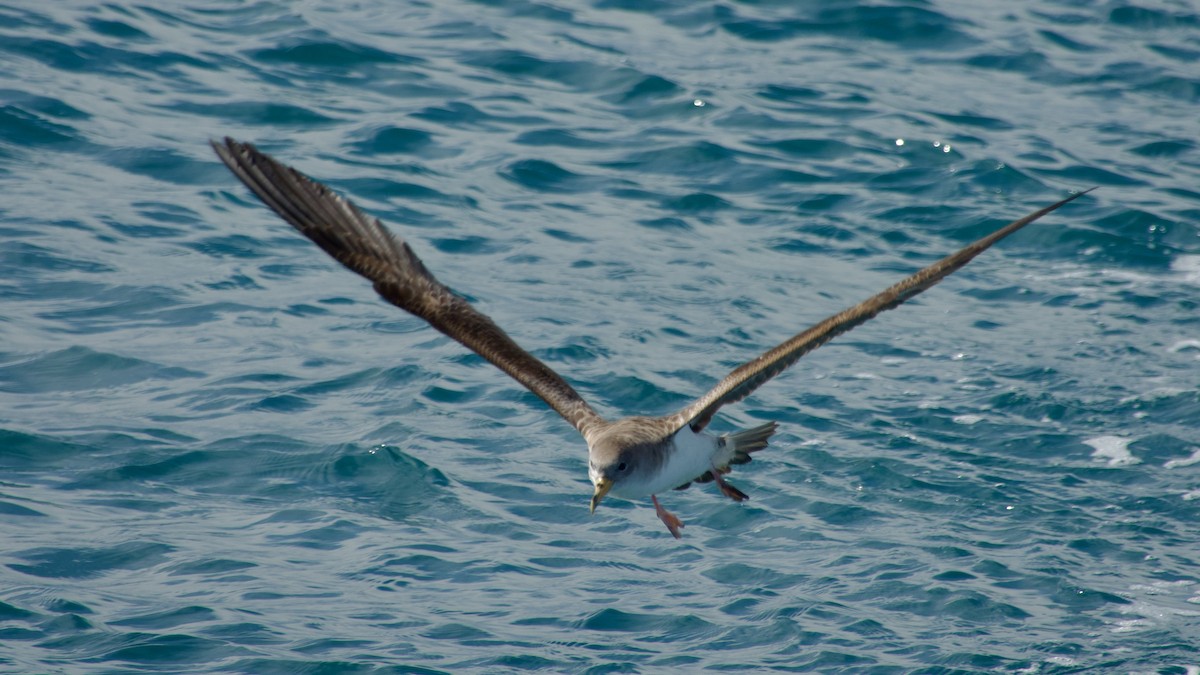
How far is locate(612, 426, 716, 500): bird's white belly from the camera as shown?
834cm

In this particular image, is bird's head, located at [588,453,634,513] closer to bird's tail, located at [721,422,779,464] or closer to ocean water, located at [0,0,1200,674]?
bird's tail, located at [721,422,779,464]

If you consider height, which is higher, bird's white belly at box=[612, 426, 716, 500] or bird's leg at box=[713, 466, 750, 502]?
bird's white belly at box=[612, 426, 716, 500]

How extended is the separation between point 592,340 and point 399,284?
3769mm

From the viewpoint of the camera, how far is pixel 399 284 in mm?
8883

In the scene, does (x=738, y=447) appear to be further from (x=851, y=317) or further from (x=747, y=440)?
(x=851, y=317)

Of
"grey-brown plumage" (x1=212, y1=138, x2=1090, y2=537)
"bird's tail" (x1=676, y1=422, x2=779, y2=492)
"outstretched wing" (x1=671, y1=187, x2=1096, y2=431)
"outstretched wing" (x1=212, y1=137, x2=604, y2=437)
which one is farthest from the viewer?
"bird's tail" (x1=676, y1=422, x2=779, y2=492)

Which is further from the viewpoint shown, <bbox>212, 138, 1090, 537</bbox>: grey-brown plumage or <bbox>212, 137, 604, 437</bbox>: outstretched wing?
<bbox>212, 137, 604, 437</bbox>: outstretched wing

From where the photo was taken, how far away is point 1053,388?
12148 mm

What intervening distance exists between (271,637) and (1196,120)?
42.5ft

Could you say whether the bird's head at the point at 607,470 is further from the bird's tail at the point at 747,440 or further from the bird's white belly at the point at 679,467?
the bird's tail at the point at 747,440

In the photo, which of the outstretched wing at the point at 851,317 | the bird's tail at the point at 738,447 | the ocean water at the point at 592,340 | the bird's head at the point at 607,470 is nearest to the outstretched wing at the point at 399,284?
the bird's head at the point at 607,470

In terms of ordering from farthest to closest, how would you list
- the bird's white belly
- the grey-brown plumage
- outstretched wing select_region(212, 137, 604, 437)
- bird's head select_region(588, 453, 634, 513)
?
outstretched wing select_region(212, 137, 604, 437) → the bird's white belly → the grey-brown plumage → bird's head select_region(588, 453, 634, 513)

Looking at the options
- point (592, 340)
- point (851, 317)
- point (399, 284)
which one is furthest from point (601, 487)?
point (592, 340)

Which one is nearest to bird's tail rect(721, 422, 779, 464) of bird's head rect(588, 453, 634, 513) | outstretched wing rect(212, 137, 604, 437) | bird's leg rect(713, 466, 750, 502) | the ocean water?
bird's leg rect(713, 466, 750, 502)
